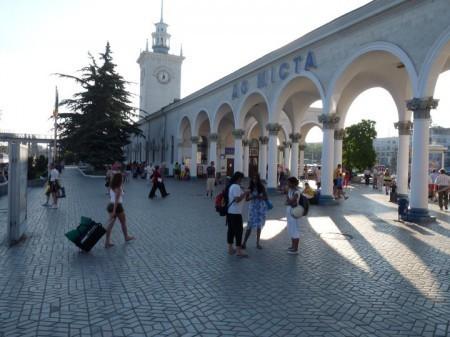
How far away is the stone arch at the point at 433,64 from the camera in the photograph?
444 inches

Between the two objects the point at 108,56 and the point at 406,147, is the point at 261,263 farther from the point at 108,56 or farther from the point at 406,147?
the point at 108,56

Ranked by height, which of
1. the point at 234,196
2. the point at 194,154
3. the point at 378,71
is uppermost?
the point at 378,71

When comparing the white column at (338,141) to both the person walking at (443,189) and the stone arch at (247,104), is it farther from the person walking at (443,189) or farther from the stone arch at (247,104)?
the person walking at (443,189)

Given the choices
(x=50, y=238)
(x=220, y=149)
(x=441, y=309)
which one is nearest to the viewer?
(x=441, y=309)

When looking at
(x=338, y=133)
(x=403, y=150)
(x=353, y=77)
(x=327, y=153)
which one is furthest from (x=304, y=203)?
(x=338, y=133)

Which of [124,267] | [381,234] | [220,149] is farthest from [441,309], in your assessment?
[220,149]

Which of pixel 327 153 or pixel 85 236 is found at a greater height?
pixel 327 153

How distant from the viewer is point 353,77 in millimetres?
17828

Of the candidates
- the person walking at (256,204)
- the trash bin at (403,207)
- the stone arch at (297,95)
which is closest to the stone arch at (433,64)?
the trash bin at (403,207)

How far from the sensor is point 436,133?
111 metres

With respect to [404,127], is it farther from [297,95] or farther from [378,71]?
[297,95]

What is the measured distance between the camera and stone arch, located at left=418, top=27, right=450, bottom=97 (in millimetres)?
11266

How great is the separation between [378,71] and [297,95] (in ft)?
27.9

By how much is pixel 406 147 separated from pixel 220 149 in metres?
26.0
